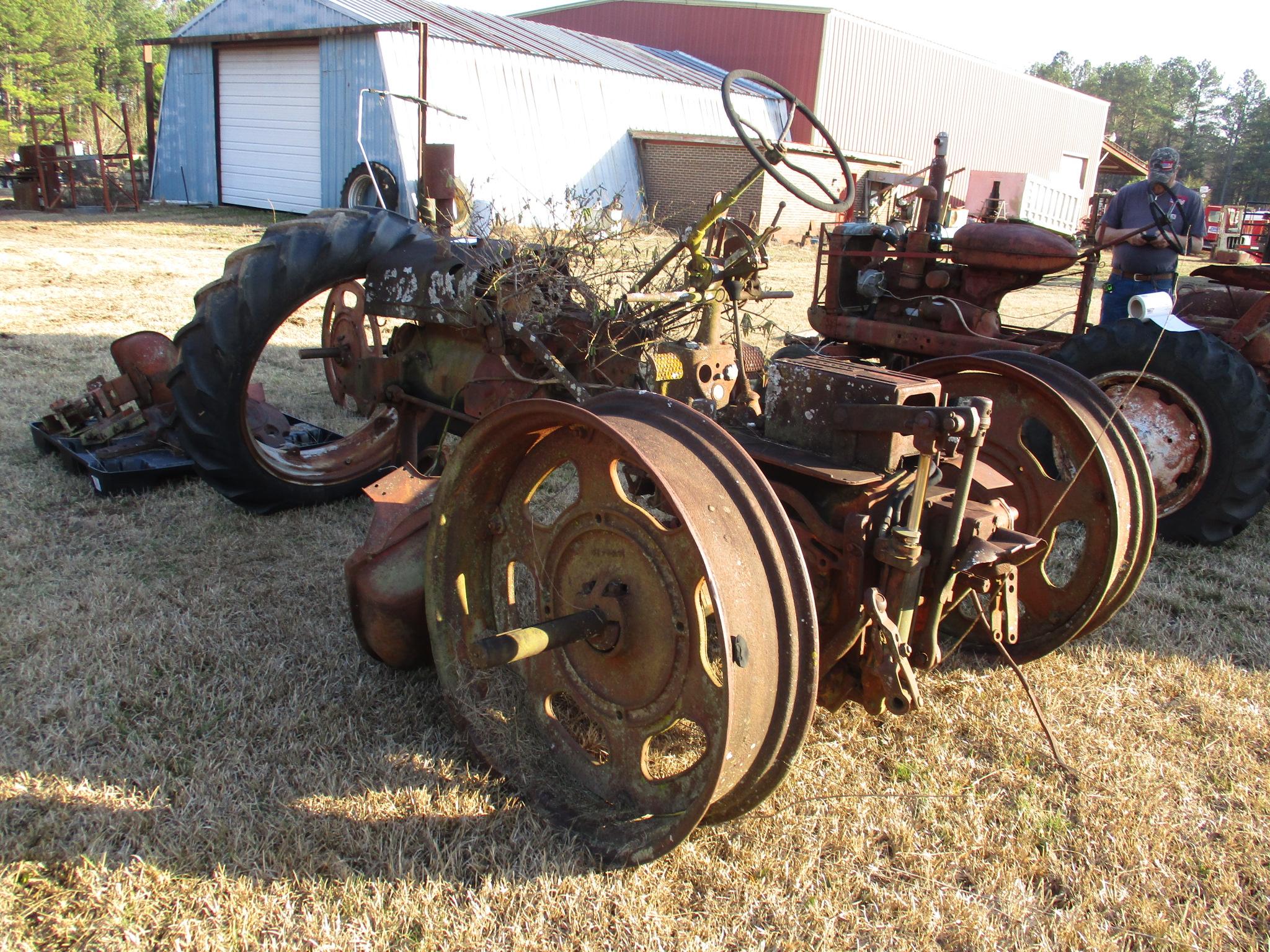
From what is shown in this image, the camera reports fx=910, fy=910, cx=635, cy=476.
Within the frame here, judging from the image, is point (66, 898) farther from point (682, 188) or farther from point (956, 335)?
point (682, 188)

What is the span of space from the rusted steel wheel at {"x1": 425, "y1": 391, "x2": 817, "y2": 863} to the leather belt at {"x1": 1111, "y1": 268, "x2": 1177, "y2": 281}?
172 inches

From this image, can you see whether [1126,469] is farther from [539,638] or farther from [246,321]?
[246,321]

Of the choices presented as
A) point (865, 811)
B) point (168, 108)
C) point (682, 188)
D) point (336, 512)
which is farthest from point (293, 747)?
point (168, 108)

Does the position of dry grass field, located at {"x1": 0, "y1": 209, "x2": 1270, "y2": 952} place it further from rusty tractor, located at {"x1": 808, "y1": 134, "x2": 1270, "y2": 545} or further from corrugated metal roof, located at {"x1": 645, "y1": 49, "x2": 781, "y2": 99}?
corrugated metal roof, located at {"x1": 645, "y1": 49, "x2": 781, "y2": 99}

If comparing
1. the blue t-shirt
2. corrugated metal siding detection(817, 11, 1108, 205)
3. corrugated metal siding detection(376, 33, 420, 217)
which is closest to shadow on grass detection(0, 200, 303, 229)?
corrugated metal siding detection(376, 33, 420, 217)

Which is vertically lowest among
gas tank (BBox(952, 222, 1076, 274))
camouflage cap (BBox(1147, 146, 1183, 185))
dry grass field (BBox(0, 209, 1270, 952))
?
dry grass field (BBox(0, 209, 1270, 952))

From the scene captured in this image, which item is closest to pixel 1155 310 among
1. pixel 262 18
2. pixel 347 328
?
pixel 347 328

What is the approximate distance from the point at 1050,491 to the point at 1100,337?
195cm

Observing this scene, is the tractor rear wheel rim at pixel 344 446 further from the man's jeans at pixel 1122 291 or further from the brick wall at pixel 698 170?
the brick wall at pixel 698 170

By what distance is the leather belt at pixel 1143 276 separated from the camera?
558 centimetres

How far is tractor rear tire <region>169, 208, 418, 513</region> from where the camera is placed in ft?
12.0

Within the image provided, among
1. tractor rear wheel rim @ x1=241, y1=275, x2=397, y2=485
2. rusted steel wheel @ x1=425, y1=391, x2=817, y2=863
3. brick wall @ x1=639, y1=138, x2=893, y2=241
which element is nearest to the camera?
rusted steel wheel @ x1=425, y1=391, x2=817, y2=863

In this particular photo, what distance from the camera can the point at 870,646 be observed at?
89.6 inches

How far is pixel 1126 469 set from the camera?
107 inches
